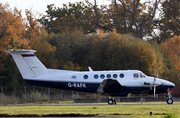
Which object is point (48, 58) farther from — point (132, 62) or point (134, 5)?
point (134, 5)

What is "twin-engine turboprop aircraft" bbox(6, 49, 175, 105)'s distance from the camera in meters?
24.1

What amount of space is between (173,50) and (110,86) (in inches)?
1172

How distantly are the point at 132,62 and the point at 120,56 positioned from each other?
1.99m

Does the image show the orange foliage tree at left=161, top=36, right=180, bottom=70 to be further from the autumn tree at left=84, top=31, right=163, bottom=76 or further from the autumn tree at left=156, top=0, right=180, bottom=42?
the autumn tree at left=156, top=0, right=180, bottom=42

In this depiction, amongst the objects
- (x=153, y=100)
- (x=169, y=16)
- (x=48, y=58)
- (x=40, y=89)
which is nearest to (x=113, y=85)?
(x=153, y=100)

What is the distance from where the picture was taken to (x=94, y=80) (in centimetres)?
2481

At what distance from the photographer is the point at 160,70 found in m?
42.9

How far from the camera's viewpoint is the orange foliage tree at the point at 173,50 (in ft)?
161

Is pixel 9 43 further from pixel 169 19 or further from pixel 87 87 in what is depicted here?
pixel 169 19

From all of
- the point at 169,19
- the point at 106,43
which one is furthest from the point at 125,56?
the point at 169,19

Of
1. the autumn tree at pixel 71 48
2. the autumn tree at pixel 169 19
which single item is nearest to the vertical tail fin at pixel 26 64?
the autumn tree at pixel 71 48

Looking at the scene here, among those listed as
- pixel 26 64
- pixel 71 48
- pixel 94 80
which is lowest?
pixel 94 80

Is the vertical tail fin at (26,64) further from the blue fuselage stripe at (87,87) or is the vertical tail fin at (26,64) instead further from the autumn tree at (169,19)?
the autumn tree at (169,19)

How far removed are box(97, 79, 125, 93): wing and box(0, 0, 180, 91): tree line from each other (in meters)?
18.0
